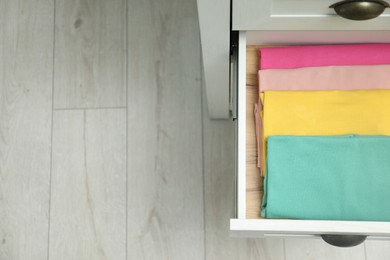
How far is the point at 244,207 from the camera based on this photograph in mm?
627

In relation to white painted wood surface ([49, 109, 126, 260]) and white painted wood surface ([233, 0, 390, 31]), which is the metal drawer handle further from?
white painted wood surface ([49, 109, 126, 260])

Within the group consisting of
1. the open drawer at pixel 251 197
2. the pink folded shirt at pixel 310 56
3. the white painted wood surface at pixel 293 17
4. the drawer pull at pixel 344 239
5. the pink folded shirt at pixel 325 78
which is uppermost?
the white painted wood surface at pixel 293 17

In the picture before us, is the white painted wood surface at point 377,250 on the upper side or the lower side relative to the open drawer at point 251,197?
lower

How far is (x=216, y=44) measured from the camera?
64cm

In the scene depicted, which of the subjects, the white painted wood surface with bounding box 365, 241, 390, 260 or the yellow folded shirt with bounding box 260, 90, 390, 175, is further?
the white painted wood surface with bounding box 365, 241, 390, 260

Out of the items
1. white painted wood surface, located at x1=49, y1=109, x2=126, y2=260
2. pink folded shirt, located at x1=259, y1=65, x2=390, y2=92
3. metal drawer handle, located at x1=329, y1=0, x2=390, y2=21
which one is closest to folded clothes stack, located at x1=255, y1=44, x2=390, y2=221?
pink folded shirt, located at x1=259, y1=65, x2=390, y2=92

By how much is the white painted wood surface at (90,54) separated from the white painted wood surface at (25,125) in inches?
1.6

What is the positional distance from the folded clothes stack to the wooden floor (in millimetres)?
502

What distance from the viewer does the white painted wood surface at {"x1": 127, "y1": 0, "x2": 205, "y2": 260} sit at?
116 cm

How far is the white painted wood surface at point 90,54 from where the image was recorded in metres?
1.25

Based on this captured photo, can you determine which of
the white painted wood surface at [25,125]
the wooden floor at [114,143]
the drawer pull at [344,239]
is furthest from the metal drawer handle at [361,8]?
Answer: the white painted wood surface at [25,125]

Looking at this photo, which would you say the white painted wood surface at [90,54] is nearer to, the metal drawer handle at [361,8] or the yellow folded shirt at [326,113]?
the yellow folded shirt at [326,113]

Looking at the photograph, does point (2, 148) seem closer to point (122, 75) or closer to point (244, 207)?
point (122, 75)

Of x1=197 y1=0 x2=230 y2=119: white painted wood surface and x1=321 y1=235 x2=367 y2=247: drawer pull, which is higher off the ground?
x1=197 y1=0 x2=230 y2=119: white painted wood surface
